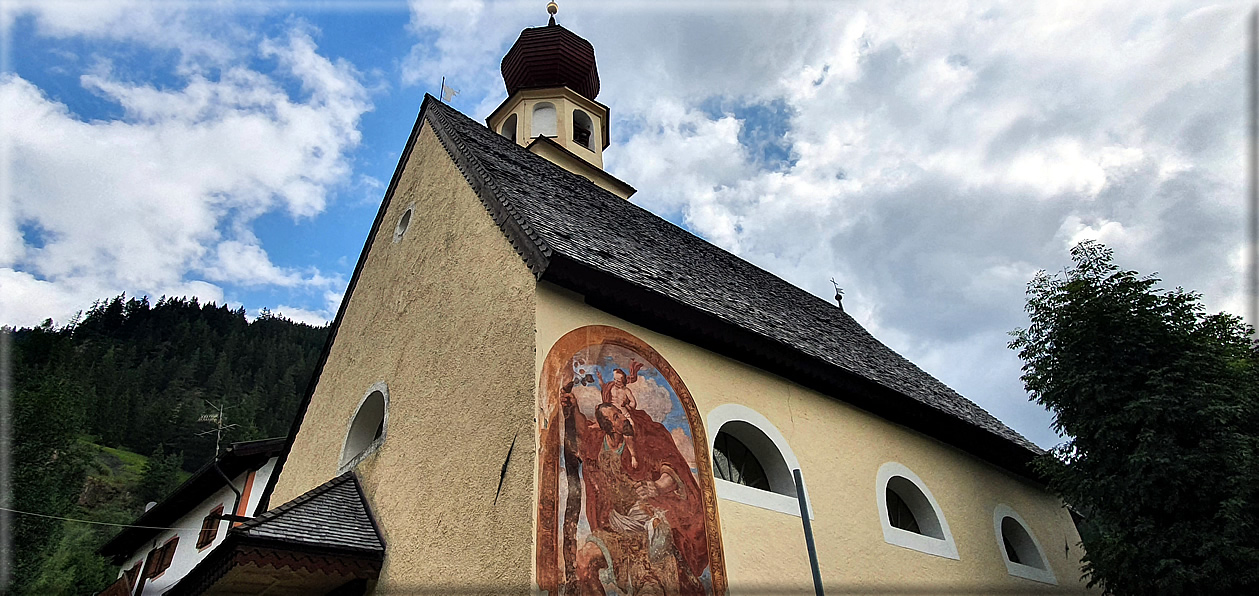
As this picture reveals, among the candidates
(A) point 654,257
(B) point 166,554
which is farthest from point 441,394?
(B) point 166,554

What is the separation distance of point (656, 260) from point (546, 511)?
434cm

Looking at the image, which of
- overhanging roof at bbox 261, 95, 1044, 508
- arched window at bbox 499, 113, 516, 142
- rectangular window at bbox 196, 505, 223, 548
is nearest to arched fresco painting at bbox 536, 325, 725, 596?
overhanging roof at bbox 261, 95, 1044, 508

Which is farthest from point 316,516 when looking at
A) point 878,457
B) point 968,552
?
point 968,552

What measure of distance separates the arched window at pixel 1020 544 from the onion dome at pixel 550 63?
12.8 meters

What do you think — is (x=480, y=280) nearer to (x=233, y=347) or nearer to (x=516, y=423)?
(x=516, y=423)

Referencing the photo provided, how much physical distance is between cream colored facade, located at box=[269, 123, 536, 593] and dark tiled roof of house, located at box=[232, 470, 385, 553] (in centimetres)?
15

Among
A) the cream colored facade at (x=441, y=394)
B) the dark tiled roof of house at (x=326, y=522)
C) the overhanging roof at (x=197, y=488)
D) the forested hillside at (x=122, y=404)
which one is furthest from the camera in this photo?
the forested hillside at (x=122, y=404)

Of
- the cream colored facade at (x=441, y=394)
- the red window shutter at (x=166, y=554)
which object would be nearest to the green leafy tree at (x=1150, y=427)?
the cream colored facade at (x=441, y=394)

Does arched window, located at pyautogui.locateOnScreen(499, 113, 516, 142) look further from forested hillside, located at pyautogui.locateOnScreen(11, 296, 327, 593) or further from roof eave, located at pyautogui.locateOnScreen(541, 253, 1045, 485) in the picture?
forested hillside, located at pyautogui.locateOnScreen(11, 296, 327, 593)

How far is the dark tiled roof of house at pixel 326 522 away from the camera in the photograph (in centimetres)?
677

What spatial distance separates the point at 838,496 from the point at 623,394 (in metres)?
3.04

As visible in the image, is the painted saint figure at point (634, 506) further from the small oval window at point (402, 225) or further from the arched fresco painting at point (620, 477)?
the small oval window at point (402, 225)

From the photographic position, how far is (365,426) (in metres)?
9.73

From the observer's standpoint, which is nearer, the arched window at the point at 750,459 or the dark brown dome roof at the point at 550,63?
the arched window at the point at 750,459
